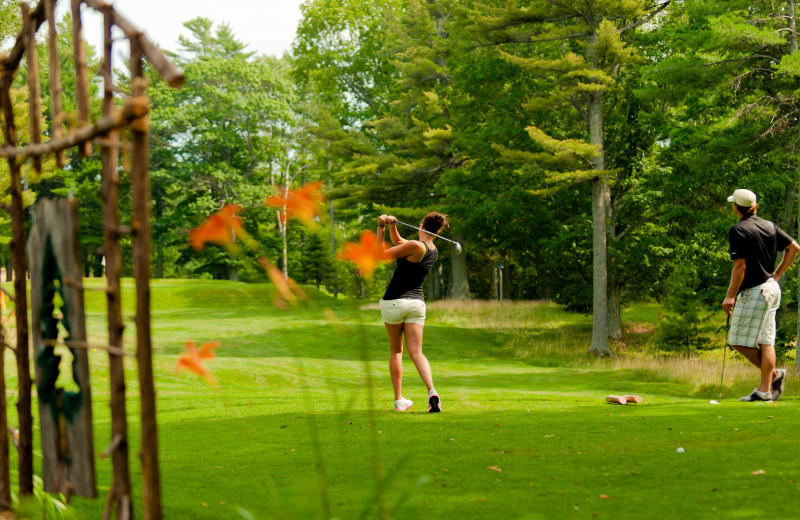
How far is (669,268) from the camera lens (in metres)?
22.8

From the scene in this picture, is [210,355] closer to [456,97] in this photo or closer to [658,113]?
[658,113]

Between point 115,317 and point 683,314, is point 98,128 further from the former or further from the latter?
point 683,314

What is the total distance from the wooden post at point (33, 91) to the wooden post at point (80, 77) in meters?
0.27

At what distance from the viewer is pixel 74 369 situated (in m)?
2.30

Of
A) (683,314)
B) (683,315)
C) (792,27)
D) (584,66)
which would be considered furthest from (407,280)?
(683,315)

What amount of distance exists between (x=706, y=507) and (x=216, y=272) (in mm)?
48395

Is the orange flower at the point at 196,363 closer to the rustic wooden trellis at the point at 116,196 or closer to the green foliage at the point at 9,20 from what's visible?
the rustic wooden trellis at the point at 116,196

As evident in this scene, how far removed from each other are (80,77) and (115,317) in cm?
72

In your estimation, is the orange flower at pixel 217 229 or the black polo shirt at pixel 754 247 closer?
the orange flower at pixel 217 229

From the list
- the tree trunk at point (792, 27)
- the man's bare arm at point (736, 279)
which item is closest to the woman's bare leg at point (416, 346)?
the man's bare arm at point (736, 279)

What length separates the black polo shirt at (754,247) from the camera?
22.1ft

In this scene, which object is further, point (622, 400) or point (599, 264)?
point (599, 264)

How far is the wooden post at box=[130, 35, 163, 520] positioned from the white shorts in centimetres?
461

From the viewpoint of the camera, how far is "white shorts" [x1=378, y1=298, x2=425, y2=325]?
262 inches
